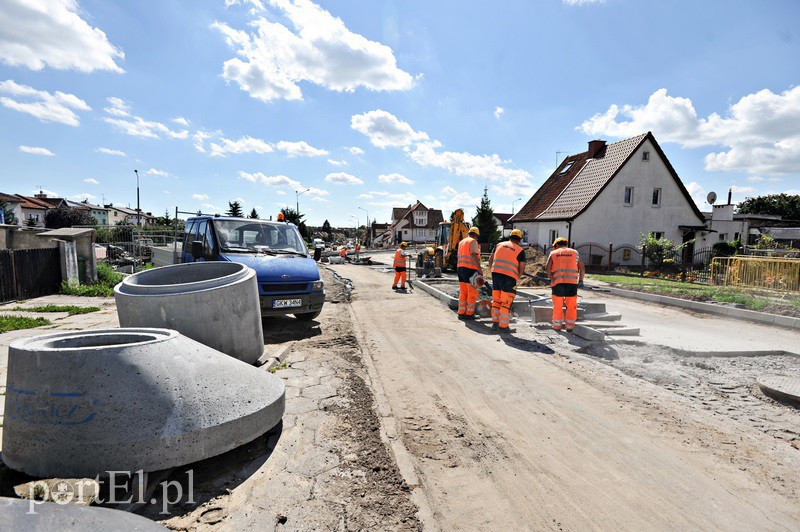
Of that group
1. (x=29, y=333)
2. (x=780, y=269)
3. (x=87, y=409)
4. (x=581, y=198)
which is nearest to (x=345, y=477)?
(x=87, y=409)

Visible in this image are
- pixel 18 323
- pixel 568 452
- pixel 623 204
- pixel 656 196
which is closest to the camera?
pixel 568 452

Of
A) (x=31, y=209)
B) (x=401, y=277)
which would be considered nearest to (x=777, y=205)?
(x=401, y=277)

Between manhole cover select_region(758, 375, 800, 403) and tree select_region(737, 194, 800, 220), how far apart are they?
73852mm

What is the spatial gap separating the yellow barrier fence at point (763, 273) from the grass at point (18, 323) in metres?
18.9

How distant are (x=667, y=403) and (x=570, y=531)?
2.79 m

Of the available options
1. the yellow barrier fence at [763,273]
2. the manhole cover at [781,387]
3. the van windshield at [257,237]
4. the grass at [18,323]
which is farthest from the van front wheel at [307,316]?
the yellow barrier fence at [763,273]

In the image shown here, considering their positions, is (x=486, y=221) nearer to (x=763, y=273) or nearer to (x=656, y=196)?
(x=656, y=196)

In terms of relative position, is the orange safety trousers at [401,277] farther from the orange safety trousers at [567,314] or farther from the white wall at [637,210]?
the white wall at [637,210]

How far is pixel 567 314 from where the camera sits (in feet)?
25.7

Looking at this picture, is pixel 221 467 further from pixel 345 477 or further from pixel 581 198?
pixel 581 198

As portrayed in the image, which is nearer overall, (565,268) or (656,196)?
(565,268)

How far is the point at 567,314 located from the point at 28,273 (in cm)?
1412

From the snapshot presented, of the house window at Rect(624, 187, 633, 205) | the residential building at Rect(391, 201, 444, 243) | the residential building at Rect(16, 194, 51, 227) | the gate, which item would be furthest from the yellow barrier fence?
the residential building at Rect(16, 194, 51, 227)

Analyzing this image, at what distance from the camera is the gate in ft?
34.9
